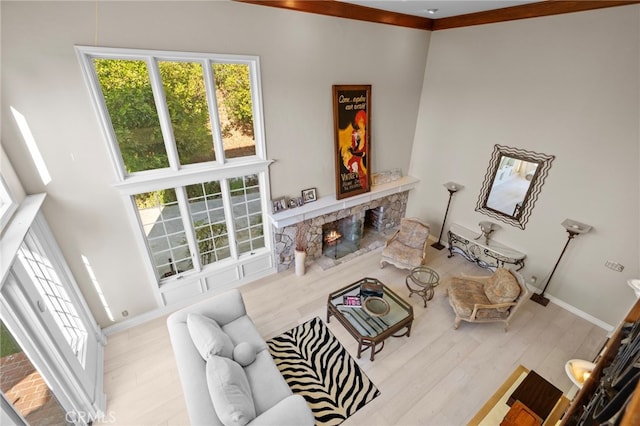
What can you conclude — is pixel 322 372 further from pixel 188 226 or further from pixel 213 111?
pixel 213 111

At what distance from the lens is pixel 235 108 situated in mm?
3979

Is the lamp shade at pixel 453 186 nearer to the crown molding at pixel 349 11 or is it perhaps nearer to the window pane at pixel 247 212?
the crown molding at pixel 349 11

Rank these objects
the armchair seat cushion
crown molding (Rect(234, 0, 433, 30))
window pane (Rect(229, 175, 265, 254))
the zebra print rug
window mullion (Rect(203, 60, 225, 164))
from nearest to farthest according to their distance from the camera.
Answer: the zebra print rug
window mullion (Rect(203, 60, 225, 164))
crown molding (Rect(234, 0, 433, 30))
the armchair seat cushion
window pane (Rect(229, 175, 265, 254))

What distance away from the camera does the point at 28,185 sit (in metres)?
2.94

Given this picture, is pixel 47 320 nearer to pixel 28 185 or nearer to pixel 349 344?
pixel 28 185

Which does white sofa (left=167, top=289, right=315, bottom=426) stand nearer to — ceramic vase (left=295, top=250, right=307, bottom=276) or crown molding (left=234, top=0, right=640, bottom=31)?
ceramic vase (left=295, top=250, right=307, bottom=276)

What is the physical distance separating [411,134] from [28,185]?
605 cm

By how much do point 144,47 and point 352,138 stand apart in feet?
10.8

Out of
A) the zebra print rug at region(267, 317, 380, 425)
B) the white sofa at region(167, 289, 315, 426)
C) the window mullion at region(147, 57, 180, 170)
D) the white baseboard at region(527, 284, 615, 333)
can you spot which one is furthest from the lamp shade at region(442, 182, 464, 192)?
the window mullion at region(147, 57, 180, 170)

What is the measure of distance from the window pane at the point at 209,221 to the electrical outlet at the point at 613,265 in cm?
573

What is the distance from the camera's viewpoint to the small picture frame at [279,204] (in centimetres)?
468

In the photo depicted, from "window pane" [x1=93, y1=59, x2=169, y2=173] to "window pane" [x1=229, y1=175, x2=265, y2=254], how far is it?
106 cm

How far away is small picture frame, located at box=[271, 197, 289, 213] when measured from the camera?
4.68m

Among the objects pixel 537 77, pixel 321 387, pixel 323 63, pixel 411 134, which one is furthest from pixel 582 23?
pixel 321 387
